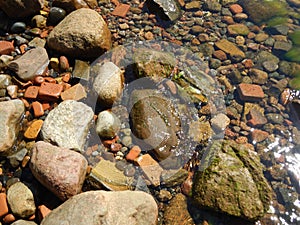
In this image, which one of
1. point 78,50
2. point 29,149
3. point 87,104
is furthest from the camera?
point 78,50

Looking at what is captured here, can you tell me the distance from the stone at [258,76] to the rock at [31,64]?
9.24 ft

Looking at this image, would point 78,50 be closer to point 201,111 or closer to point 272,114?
point 201,111

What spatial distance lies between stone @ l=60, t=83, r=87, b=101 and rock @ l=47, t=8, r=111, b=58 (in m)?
0.54

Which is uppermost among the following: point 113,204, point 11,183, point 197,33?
point 197,33

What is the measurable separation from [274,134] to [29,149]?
2.91 m

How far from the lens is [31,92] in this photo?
406cm

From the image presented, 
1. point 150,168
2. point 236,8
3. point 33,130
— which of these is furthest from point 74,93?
point 236,8

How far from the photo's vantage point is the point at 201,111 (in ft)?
13.8

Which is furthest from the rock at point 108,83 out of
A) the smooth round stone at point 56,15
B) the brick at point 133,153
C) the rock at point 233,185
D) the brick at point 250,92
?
the brick at point 250,92

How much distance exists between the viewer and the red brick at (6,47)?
14.4 feet

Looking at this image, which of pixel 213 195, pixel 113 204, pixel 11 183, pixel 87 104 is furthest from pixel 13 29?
pixel 213 195

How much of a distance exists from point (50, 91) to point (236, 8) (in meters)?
3.37

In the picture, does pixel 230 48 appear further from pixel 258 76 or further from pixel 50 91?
pixel 50 91

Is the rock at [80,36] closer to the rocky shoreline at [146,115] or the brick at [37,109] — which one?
the rocky shoreline at [146,115]
